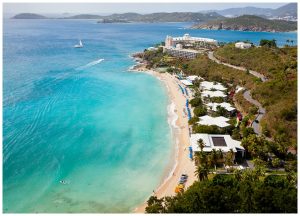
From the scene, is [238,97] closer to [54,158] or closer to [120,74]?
[54,158]

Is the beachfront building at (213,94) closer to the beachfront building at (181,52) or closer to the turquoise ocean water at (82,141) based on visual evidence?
the turquoise ocean water at (82,141)

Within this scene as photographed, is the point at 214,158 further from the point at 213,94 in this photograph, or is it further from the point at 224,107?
the point at 213,94

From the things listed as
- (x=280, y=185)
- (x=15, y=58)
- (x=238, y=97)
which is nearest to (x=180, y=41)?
(x=15, y=58)

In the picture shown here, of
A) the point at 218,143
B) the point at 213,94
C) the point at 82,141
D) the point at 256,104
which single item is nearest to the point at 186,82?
the point at 213,94

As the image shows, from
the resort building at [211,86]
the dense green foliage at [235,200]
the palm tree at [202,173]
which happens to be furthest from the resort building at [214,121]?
the resort building at [211,86]

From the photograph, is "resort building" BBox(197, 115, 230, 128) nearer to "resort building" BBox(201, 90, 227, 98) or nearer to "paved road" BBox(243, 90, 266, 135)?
"paved road" BBox(243, 90, 266, 135)

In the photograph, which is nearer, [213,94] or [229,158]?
[229,158]
